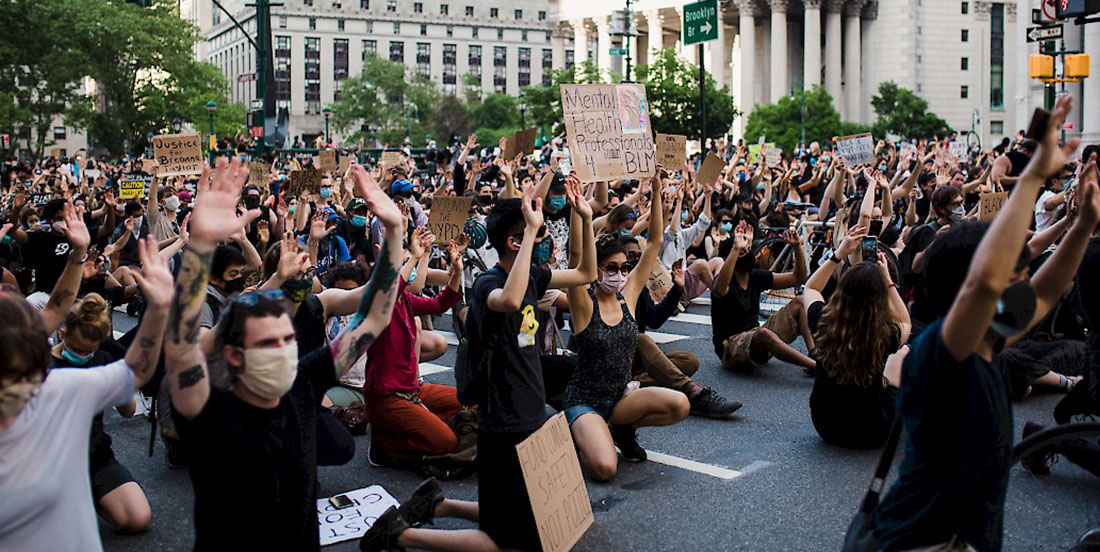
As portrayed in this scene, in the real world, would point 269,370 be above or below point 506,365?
above

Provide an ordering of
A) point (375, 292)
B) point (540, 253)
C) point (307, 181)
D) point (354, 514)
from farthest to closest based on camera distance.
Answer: point (307, 181) < point (354, 514) < point (540, 253) < point (375, 292)

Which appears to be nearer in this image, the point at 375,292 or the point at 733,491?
the point at 375,292

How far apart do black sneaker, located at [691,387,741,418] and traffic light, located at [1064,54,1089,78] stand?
14.4 m

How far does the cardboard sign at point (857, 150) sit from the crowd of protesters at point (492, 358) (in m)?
3.72

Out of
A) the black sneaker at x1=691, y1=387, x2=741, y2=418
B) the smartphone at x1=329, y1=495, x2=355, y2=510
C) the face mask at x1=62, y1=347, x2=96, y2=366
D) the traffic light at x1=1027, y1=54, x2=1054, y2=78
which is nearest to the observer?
the face mask at x1=62, y1=347, x2=96, y2=366

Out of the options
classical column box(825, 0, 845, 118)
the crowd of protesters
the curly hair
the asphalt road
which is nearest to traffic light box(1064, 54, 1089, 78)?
the crowd of protesters

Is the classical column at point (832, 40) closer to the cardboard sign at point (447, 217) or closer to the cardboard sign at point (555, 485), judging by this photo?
the cardboard sign at point (447, 217)

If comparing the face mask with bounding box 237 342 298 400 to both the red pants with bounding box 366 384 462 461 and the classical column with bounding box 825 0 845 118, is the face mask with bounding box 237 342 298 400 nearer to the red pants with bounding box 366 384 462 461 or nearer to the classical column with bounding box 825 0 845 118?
the red pants with bounding box 366 384 462 461

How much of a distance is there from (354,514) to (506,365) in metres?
1.67

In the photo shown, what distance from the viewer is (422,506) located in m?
5.43

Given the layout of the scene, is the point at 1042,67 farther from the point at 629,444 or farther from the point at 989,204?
the point at 629,444

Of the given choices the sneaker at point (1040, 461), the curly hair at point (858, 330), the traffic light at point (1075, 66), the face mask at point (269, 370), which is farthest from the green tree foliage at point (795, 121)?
the face mask at point (269, 370)

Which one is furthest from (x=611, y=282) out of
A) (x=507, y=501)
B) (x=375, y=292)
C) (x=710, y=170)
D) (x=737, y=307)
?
(x=710, y=170)

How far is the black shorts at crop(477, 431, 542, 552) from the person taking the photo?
4945mm
